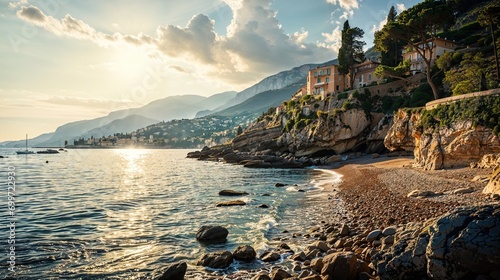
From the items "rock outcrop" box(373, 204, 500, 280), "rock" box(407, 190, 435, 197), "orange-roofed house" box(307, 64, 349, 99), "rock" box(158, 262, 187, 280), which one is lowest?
"rock" box(158, 262, 187, 280)

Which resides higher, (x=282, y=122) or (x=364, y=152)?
(x=282, y=122)

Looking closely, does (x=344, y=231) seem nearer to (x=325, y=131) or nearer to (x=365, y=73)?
(x=325, y=131)

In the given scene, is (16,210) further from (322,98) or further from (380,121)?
(322,98)

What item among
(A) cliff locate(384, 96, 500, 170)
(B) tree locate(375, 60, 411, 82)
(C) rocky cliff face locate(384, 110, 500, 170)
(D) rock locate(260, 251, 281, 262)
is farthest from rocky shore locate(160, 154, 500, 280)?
(B) tree locate(375, 60, 411, 82)

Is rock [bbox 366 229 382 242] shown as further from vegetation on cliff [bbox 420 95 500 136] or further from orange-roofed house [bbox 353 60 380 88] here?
orange-roofed house [bbox 353 60 380 88]

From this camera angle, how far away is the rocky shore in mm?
7648

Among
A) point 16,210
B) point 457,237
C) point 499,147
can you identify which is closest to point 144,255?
point 457,237

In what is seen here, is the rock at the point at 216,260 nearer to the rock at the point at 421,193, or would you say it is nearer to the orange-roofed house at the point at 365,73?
the rock at the point at 421,193

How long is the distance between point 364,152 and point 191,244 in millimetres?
62683

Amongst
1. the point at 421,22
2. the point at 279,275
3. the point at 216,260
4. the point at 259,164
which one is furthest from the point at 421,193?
the point at 259,164

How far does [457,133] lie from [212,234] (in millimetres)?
30814

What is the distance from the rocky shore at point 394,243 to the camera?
7648 millimetres

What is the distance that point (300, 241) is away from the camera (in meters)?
15.2

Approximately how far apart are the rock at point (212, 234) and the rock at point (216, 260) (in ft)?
9.83
